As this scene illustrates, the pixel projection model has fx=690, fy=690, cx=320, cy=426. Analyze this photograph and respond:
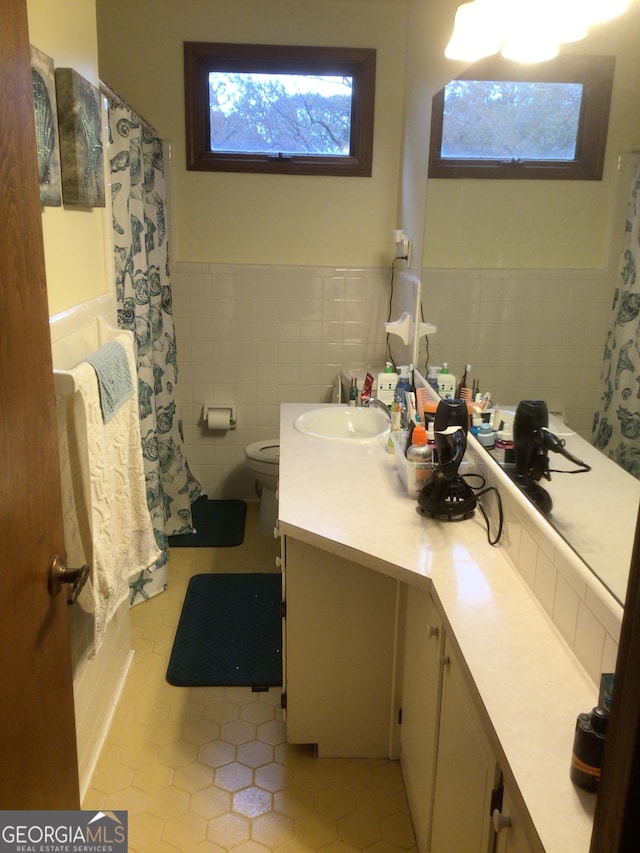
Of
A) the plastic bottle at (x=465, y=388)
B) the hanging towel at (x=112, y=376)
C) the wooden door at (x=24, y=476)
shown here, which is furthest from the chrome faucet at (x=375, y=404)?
the wooden door at (x=24, y=476)

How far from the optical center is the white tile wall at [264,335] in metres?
3.70

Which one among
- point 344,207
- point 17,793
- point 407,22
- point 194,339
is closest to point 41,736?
point 17,793

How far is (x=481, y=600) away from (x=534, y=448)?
381 mm

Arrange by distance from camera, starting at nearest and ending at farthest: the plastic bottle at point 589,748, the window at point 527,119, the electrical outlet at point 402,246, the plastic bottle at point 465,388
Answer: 1. the plastic bottle at point 589,748
2. the window at point 527,119
3. the plastic bottle at point 465,388
4. the electrical outlet at point 402,246

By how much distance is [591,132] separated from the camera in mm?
1445

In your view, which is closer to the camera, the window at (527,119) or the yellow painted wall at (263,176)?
the window at (527,119)

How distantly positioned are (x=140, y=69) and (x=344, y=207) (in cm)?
121

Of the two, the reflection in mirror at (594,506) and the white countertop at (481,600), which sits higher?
the reflection in mirror at (594,506)

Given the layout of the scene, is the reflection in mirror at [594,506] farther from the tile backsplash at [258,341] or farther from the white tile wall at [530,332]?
the tile backsplash at [258,341]

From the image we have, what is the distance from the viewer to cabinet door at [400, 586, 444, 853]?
5.27ft

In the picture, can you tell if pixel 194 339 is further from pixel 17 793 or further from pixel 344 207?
pixel 17 793

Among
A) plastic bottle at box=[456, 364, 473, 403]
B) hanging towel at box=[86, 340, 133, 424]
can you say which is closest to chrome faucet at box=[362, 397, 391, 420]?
plastic bottle at box=[456, 364, 473, 403]

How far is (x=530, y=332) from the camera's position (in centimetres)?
178

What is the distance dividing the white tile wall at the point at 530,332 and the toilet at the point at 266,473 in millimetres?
1276
